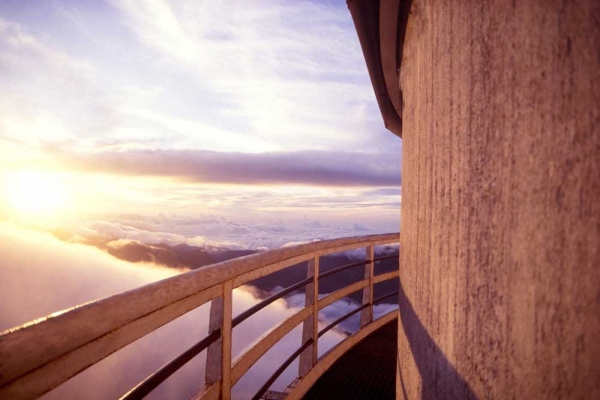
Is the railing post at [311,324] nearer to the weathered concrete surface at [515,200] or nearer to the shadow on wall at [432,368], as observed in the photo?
the shadow on wall at [432,368]

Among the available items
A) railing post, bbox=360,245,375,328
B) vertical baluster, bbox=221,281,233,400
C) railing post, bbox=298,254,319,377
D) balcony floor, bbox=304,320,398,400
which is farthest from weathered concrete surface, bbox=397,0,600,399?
railing post, bbox=360,245,375,328

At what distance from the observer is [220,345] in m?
1.49

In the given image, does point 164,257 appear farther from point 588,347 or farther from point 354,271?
point 588,347

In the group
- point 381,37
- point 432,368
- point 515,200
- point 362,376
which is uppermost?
point 381,37

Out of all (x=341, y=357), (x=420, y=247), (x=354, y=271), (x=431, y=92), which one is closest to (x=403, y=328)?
(x=420, y=247)

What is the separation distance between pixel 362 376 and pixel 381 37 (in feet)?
9.85

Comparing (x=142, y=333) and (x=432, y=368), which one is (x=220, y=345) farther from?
(x=432, y=368)

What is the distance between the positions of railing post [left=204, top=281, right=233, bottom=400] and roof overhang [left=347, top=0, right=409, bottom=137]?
70.7 inches

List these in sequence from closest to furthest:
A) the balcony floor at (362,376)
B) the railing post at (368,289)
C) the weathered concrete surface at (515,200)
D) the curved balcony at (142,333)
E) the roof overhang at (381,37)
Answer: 1. the curved balcony at (142,333)
2. the weathered concrete surface at (515,200)
3. the roof overhang at (381,37)
4. the balcony floor at (362,376)
5. the railing post at (368,289)

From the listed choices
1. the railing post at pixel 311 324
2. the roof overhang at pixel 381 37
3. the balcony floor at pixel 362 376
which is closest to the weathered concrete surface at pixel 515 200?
the roof overhang at pixel 381 37

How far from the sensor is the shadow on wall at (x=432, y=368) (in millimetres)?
1250

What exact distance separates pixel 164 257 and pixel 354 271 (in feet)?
332

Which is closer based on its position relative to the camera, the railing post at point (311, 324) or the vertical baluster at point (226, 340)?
the vertical baluster at point (226, 340)

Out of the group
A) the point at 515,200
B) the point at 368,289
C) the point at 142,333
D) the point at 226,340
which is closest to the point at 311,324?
the point at 368,289
